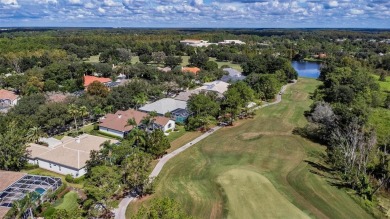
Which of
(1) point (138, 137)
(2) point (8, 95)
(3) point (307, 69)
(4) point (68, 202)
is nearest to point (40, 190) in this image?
(4) point (68, 202)

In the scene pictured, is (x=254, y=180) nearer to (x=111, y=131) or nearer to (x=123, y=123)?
(x=123, y=123)

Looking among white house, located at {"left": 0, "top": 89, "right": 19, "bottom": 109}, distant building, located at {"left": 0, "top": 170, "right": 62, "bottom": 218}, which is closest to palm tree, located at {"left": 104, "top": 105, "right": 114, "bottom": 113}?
distant building, located at {"left": 0, "top": 170, "right": 62, "bottom": 218}

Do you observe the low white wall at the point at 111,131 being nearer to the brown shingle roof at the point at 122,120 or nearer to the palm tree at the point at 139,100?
the brown shingle roof at the point at 122,120

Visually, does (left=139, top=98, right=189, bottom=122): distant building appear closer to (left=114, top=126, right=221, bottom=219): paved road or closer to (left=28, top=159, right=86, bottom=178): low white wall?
(left=114, top=126, right=221, bottom=219): paved road

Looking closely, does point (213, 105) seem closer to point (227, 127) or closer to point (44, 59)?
point (227, 127)

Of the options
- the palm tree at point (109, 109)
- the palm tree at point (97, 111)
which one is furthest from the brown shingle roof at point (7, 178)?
the palm tree at point (109, 109)
